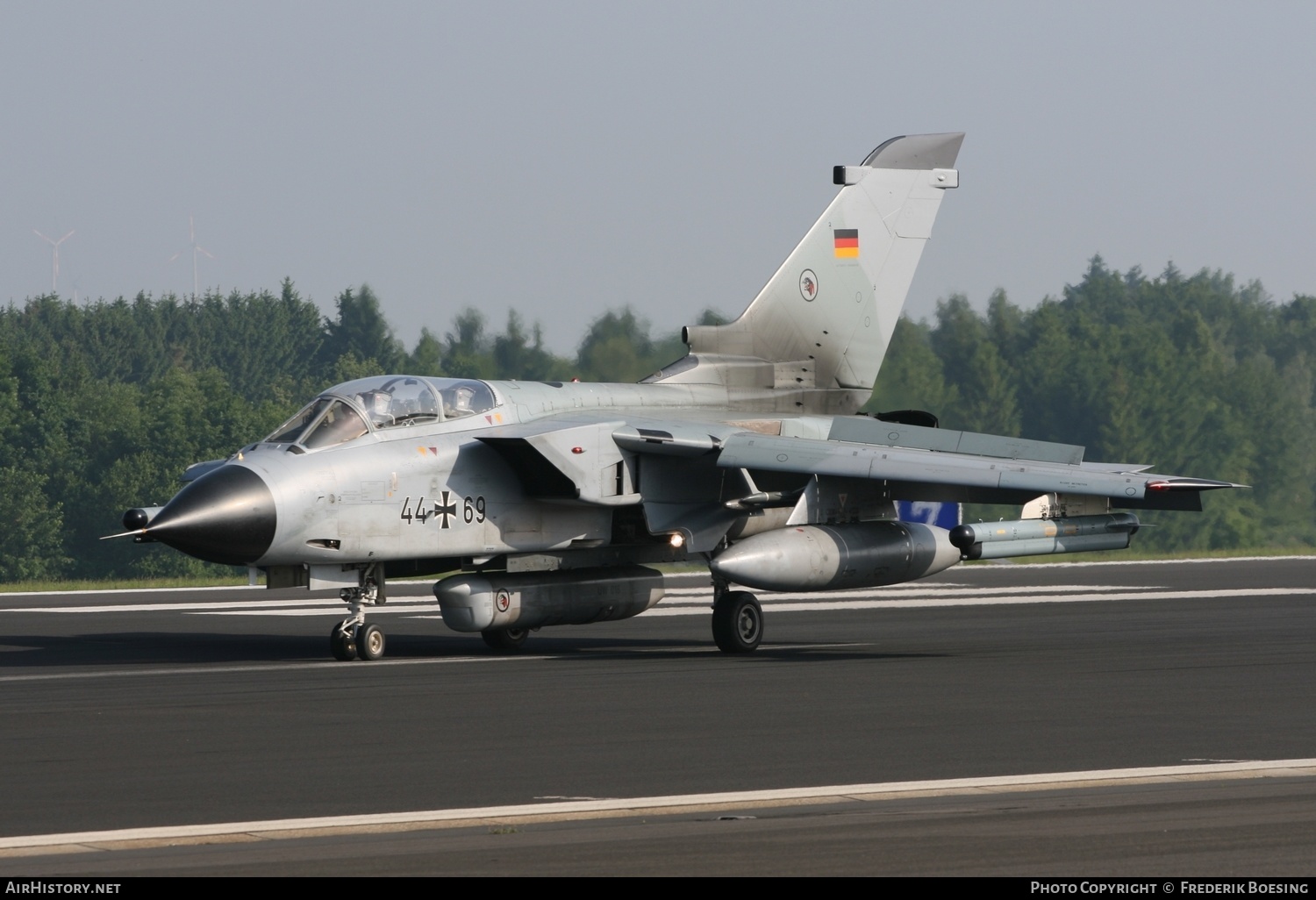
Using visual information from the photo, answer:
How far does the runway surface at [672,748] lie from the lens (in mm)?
7754

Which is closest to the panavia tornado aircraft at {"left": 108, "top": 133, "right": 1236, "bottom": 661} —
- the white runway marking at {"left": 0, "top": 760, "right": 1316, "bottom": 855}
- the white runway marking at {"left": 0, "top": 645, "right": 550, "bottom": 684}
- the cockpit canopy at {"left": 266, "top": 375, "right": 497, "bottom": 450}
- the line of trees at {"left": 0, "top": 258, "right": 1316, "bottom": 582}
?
the cockpit canopy at {"left": 266, "top": 375, "right": 497, "bottom": 450}

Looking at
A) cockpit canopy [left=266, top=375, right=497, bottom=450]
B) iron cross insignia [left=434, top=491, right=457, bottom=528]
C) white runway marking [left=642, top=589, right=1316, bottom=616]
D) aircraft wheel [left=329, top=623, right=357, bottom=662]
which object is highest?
cockpit canopy [left=266, top=375, right=497, bottom=450]

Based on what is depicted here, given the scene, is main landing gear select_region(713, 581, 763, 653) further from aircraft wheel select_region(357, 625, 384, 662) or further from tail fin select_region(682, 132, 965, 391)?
tail fin select_region(682, 132, 965, 391)

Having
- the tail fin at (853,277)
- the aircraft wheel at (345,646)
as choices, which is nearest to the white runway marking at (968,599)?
the tail fin at (853,277)

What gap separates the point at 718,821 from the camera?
853cm

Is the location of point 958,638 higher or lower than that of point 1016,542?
lower

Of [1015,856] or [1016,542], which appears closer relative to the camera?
[1015,856]

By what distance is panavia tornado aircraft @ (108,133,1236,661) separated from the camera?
16.8 metres

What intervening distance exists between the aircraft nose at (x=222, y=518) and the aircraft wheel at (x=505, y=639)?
350 centimetres

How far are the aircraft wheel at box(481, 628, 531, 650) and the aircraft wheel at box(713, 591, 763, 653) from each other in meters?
2.11

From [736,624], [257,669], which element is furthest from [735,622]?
[257,669]

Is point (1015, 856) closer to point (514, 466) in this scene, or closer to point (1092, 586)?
point (514, 466)
